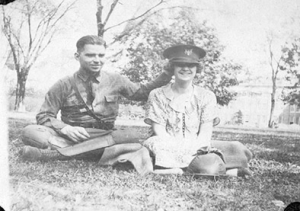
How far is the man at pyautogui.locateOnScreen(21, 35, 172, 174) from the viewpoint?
543 cm

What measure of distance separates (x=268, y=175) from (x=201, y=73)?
4.95 feet

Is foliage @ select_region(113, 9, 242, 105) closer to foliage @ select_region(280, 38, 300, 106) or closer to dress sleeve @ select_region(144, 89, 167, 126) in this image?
dress sleeve @ select_region(144, 89, 167, 126)

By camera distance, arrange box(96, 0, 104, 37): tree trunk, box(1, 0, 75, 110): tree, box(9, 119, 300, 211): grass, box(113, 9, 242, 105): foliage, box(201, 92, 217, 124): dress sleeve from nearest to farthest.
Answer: box(9, 119, 300, 211): grass < box(201, 92, 217, 124): dress sleeve < box(113, 9, 242, 105): foliage < box(96, 0, 104, 37): tree trunk < box(1, 0, 75, 110): tree

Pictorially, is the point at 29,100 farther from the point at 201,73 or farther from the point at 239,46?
the point at 239,46

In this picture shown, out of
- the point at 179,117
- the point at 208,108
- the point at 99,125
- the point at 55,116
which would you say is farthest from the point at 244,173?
the point at 55,116

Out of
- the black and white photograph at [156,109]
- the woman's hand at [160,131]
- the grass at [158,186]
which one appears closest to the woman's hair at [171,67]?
the black and white photograph at [156,109]

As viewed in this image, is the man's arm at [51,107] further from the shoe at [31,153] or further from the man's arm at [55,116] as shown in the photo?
the shoe at [31,153]

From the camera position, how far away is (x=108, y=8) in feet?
18.8

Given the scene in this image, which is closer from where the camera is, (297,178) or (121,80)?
(297,178)

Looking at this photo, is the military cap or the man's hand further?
the man's hand

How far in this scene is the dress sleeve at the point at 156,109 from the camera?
17.3 ft

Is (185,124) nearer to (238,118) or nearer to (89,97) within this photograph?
(238,118)

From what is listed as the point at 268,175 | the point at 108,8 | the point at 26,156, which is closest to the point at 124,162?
the point at 26,156

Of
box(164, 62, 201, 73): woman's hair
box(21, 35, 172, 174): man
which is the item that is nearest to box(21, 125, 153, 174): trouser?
box(21, 35, 172, 174): man
